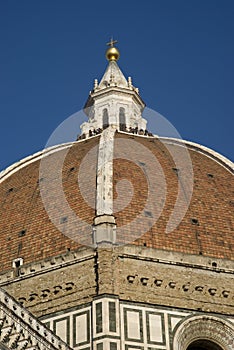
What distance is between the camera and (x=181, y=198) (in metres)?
25.0

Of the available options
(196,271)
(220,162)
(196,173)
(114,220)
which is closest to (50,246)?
(114,220)

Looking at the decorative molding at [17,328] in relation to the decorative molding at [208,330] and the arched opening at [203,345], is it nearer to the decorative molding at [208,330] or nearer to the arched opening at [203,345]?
the decorative molding at [208,330]

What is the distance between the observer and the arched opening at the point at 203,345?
72.7 feet

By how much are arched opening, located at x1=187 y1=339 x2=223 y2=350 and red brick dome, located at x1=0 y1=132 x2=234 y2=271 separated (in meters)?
2.38

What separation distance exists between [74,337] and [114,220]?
3.38m

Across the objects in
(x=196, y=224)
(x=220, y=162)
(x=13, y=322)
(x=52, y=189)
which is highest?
(x=220, y=162)

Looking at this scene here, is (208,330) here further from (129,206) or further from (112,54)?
(112,54)

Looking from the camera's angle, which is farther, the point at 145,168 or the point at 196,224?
the point at 145,168

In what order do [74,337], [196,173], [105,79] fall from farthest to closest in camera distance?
[105,79] < [196,173] < [74,337]

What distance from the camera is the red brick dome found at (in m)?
23.3

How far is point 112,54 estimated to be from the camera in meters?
35.7

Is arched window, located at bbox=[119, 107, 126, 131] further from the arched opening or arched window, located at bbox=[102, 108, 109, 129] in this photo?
the arched opening

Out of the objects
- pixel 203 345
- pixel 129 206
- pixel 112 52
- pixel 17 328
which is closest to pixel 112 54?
pixel 112 52

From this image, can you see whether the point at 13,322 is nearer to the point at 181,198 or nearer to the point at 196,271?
the point at 196,271
